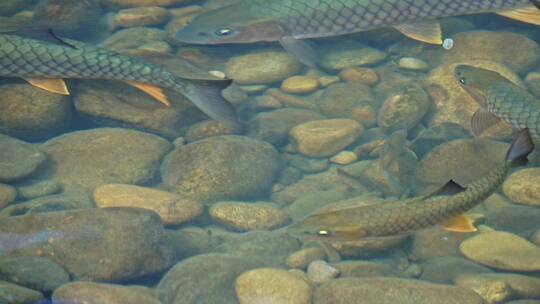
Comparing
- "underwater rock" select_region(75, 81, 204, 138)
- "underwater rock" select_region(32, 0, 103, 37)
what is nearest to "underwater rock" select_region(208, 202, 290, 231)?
"underwater rock" select_region(75, 81, 204, 138)

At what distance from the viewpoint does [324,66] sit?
8.19 metres

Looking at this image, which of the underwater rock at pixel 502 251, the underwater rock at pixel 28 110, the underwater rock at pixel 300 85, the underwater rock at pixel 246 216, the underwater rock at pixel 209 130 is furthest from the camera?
the underwater rock at pixel 300 85

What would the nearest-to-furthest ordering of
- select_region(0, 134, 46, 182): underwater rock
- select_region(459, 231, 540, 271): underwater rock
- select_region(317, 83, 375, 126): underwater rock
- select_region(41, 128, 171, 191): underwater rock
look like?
select_region(459, 231, 540, 271): underwater rock → select_region(0, 134, 46, 182): underwater rock → select_region(41, 128, 171, 191): underwater rock → select_region(317, 83, 375, 126): underwater rock

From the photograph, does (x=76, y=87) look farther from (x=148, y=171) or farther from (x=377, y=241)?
(x=377, y=241)

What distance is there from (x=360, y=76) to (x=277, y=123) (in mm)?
1585

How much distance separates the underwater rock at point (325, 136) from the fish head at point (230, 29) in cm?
151

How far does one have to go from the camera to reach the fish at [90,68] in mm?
6379

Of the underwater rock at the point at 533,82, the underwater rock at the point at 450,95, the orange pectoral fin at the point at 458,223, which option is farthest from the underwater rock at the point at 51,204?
the underwater rock at the point at 533,82

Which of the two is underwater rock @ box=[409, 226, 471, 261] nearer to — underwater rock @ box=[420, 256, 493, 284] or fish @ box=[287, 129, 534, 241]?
underwater rock @ box=[420, 256, 493, 284]

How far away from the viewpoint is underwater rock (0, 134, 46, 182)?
603cm

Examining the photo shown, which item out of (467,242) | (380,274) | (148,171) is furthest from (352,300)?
(148,171)

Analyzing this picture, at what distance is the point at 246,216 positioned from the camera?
594 centimetres

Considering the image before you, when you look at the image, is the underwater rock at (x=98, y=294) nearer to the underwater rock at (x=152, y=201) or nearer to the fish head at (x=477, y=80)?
the underwater rock at (x=152, y=201)

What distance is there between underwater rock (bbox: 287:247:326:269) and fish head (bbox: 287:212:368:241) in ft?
2.26
